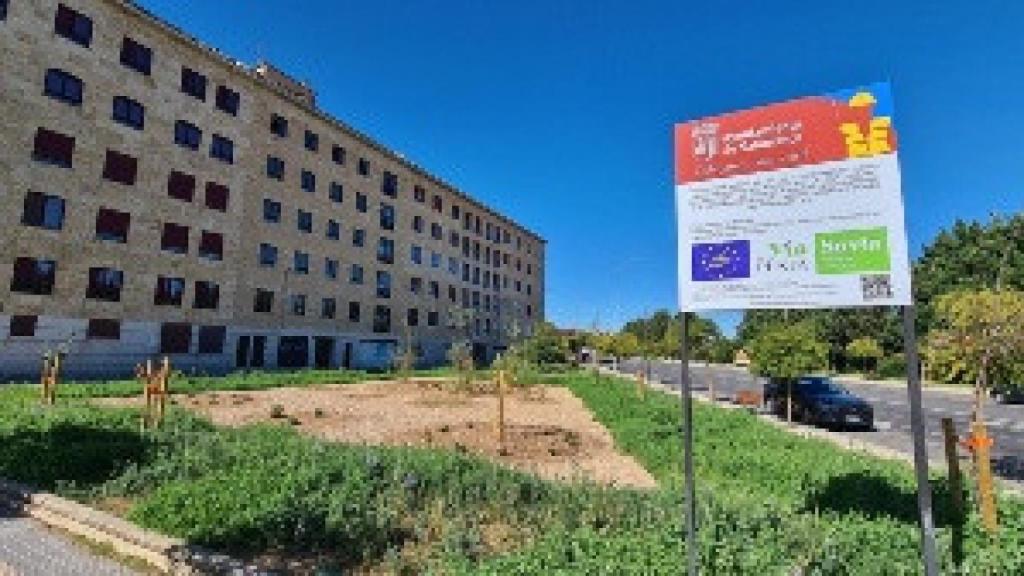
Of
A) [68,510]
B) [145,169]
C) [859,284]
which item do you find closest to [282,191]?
[145,169]

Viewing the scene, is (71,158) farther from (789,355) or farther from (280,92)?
(789,355)

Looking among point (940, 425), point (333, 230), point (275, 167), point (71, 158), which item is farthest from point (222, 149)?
point (940, 425)

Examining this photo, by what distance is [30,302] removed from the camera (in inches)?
1105

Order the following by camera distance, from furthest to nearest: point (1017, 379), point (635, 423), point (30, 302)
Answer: point (30, 302) → point (635, 423) → point (1017, 379)

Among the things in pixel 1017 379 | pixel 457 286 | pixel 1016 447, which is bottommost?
pixel 1016 447

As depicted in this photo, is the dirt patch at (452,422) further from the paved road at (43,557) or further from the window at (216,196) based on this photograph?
the window at (216,196)

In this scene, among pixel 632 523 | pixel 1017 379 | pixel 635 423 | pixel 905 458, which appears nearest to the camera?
pixel 632 523

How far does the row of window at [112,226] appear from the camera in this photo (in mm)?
28409

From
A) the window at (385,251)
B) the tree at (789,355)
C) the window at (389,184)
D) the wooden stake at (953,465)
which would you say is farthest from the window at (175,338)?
the wooden stake at (953,465)

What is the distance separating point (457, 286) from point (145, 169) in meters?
36.0

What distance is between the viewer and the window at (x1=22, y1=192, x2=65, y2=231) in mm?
28109

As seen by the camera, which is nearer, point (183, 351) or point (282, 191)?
point (183, 351)

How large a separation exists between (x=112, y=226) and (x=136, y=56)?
28.8 ft

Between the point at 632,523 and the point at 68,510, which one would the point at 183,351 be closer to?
the point at 68,510
